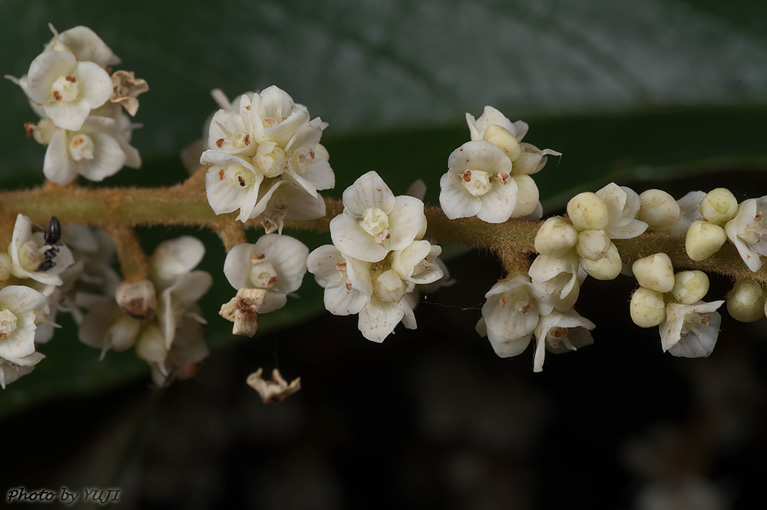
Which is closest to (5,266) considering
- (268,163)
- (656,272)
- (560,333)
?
(268,163)

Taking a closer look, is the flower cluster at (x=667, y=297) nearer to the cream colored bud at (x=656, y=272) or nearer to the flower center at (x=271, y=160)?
the cream colored bud at (x=656, y=272)

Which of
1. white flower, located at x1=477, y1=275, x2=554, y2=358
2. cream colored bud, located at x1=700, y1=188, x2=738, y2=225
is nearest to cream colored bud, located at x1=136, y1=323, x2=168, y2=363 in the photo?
white flower, located at x1=477, y1=275, x2=554, y2=358

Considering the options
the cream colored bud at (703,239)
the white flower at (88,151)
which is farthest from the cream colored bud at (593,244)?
the white flower at (88,151)

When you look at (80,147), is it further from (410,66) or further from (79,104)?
(410,66)

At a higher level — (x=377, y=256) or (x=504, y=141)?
(x=504, y=141)

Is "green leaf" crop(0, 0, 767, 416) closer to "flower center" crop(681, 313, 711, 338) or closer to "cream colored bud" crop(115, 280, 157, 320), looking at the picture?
"cream colored bud" crop(115, 280, 157, 320)

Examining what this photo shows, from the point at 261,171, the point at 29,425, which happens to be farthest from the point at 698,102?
the point at 29,425

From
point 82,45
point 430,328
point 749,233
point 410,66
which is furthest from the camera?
point 430,328
